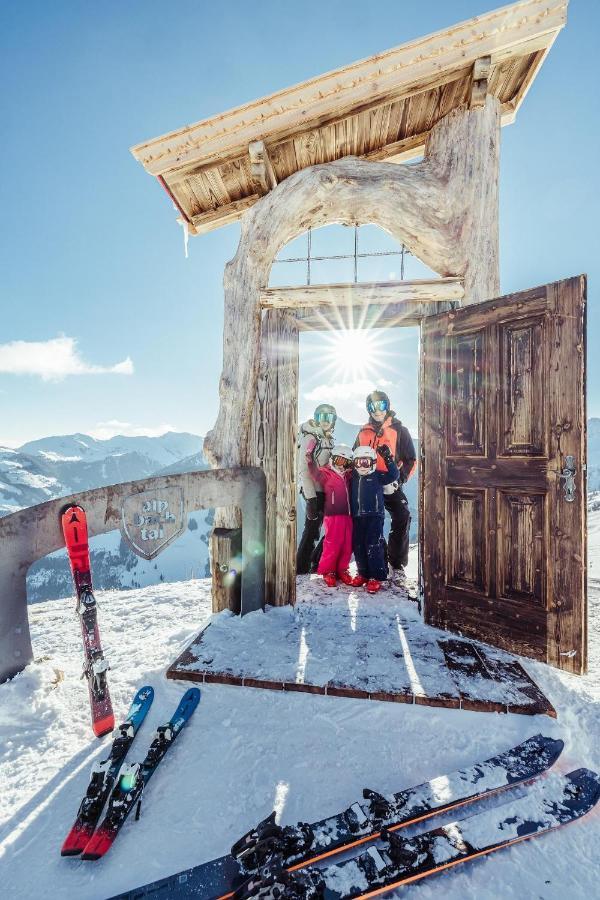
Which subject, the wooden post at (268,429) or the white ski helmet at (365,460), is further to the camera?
the white ski helmet at (365,460)

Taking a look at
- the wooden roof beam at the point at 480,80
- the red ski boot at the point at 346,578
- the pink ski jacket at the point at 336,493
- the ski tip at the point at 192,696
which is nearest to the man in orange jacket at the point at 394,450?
the pink ski jacket at the point at 336,493

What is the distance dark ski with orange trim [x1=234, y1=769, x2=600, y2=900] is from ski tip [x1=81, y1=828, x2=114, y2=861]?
23.1 inches

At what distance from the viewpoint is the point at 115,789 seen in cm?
167

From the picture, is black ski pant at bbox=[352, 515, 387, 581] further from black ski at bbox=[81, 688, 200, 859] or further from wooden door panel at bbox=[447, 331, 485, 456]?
black ski at bbox=[81, 688, 200, 859]

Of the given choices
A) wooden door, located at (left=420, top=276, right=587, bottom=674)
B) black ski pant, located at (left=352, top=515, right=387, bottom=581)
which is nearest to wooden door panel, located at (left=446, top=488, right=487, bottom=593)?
wooden door, located at (left=420, top=276, right=587, bottom=674)

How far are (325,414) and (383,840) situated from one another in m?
4.17

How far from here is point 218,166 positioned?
13.7 ft

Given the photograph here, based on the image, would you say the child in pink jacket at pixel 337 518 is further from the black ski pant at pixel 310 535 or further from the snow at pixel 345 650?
the snow at pixel 345 650

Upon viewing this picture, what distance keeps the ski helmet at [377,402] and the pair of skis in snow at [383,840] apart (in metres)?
3.91

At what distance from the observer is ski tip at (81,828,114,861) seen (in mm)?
1431

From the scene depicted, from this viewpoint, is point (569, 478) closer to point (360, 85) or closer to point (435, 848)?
point (435, 848)

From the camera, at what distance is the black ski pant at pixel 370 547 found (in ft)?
14.7

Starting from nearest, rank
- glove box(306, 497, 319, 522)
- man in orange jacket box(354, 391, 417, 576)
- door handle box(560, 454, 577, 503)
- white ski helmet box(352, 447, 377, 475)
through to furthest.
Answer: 1. door handle box(560, 454, 577, 503)
2. white ski helmet box(352, 447, 377, 475)
3. man in orange jacket box(354, 391, 417, 576)
4. glove box(306, 497, 319, 522)

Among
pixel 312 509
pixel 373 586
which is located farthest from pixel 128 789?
pixel 312 509
